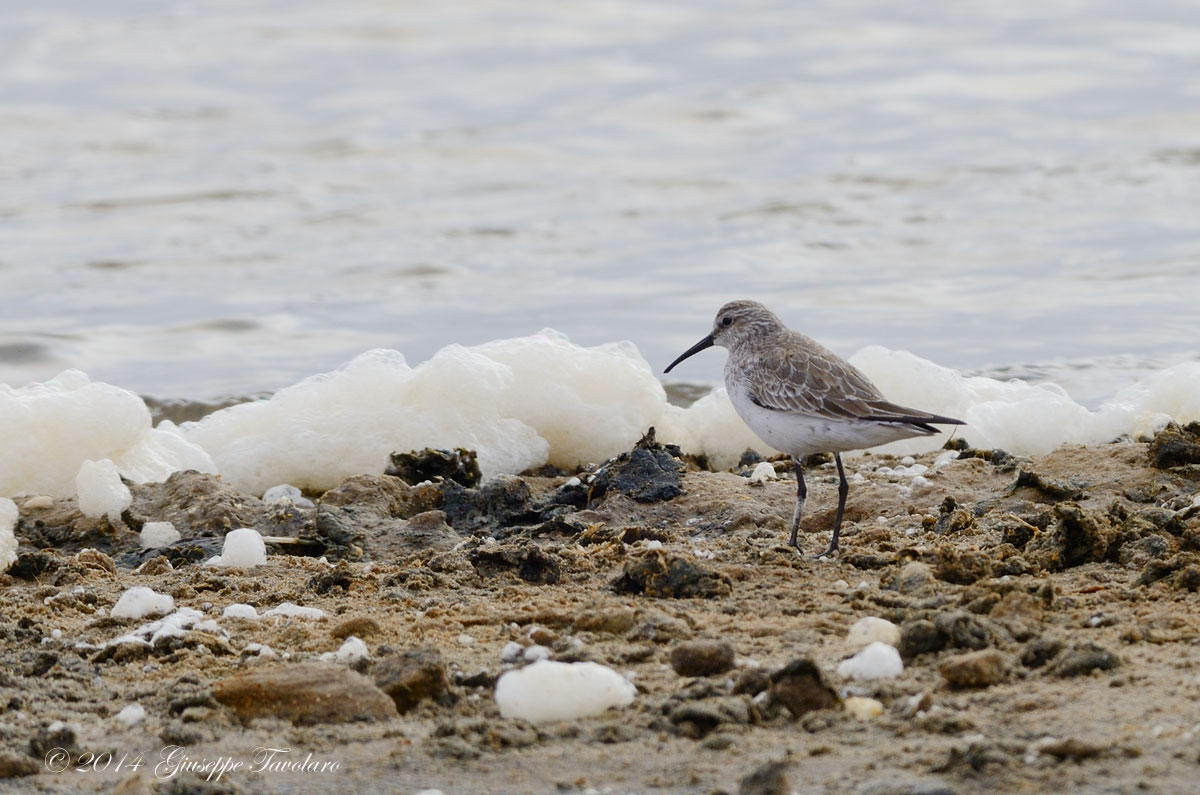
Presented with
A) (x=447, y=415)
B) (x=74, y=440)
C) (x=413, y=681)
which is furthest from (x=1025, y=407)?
(x=74, y=440)

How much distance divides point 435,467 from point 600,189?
8.18 meters

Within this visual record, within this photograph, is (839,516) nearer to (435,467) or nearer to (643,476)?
(643,476)

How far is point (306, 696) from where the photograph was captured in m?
3.69

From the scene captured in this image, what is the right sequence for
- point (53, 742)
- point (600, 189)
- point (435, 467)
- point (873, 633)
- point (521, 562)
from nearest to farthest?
point (53, 742), point (873, 633), point (521, 562), point (435, 467), point (600, 189)

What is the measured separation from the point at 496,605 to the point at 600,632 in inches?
19.9

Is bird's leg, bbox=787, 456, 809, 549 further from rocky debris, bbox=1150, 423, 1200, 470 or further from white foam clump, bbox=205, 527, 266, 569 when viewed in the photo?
white foam clump, bbox=205, 527, 266, 569

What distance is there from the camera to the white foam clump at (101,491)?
6.12 meters

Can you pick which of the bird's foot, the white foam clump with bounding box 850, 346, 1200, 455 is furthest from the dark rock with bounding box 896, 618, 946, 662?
the white foam clump with bounding box 850, 346, 1200, 455

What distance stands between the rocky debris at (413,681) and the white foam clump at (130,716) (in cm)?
61

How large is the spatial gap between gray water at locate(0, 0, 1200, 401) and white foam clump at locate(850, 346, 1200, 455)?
108 cm

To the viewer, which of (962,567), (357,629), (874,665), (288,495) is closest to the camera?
(874,665)

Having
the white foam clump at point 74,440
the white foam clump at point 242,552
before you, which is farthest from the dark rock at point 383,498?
the white foam clump at point 74,440

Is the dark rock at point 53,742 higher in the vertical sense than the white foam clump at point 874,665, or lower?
lower

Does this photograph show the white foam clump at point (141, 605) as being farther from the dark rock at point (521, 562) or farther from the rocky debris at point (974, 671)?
the rocky debris at point (974, 671)
